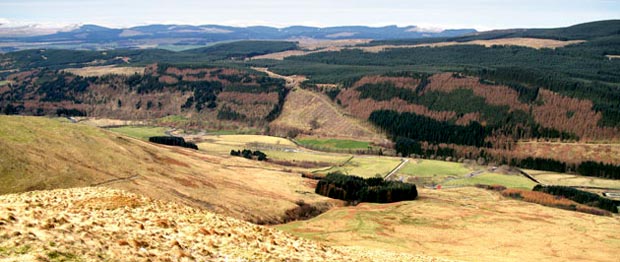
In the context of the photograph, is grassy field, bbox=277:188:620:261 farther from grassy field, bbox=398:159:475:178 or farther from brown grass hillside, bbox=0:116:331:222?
grassy field, bbox=398:159:475:178

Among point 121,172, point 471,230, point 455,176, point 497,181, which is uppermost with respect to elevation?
point 121,172

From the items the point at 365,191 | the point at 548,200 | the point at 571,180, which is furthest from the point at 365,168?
the point at 571,180

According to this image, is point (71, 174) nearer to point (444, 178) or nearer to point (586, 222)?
point (586, 222)

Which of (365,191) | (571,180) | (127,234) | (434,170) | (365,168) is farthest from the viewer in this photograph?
(434,170)

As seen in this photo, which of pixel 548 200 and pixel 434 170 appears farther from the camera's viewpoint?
pixel 434 170

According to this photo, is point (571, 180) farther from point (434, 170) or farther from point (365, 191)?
point (365, 191)

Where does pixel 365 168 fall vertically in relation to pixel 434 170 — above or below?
above

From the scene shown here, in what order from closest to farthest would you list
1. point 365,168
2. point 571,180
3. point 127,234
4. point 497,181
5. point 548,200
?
point 127,234
point 548,200
point 497,181
point 571,180
point 365,168
